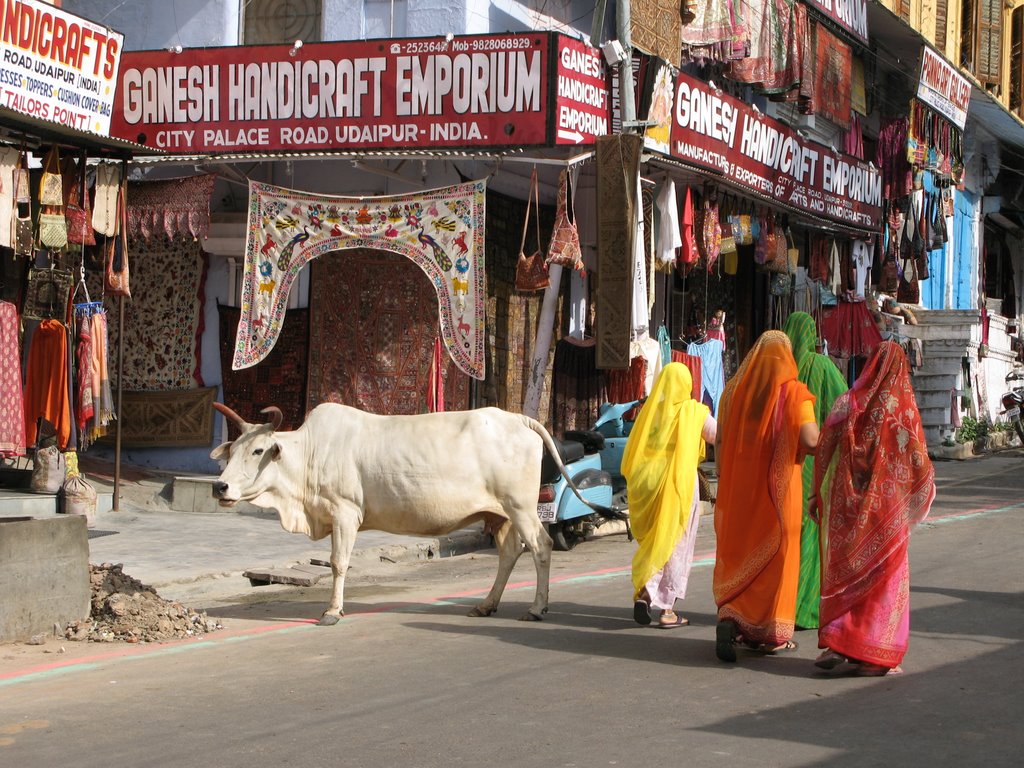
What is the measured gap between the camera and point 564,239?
13.6m

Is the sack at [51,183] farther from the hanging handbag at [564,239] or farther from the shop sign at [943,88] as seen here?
the shop sign at [943,88]

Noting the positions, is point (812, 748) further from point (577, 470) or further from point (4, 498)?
point (4, 498)

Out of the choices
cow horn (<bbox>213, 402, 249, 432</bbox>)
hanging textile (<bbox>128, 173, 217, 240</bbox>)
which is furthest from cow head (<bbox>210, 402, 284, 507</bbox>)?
hanging textile (<bbox>128, 173, 217, 240</bbox>)

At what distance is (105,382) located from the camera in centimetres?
1222

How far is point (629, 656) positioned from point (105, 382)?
677cm

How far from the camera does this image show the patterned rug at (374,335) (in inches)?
577

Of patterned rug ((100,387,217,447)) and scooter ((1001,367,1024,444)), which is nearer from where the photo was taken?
patterned rug ((100,387,217,447))

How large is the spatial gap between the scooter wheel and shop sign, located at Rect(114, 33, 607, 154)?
3.88 meters

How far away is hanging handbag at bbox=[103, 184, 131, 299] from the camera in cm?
1233

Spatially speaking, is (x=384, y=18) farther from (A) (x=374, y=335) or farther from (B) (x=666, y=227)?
(B) (x=666, y=227)

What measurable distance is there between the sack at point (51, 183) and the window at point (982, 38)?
2424 centimetres

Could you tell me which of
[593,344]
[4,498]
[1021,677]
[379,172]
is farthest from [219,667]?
[593,344]

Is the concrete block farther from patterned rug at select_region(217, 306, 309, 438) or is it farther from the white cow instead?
patterned rug at select_region(217, 306, 309, 438)

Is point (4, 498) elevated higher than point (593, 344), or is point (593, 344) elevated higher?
point (593, 344)
